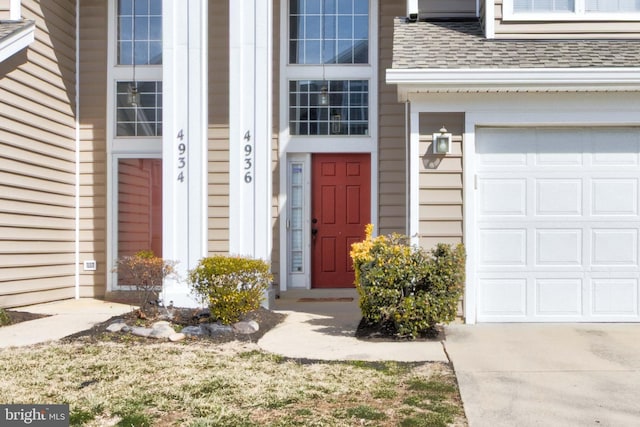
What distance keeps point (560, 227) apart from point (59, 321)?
5504 mm

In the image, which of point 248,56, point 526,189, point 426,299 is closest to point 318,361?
point 426,299

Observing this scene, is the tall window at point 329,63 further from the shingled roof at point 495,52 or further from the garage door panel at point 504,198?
the garage door panel at point 504,198

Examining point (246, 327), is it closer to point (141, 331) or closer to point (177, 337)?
point (177, 337)

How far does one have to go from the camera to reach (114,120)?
32.6 ft

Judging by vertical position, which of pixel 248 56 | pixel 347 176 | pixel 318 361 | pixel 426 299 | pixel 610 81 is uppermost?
pixel 248 56

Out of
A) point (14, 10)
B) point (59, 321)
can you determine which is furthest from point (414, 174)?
point (14, 10)

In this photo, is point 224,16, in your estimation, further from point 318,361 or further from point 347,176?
point 318,361

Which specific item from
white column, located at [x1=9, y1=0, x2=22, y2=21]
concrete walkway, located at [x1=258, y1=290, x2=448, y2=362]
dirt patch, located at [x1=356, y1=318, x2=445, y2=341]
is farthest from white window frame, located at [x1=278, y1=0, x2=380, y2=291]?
white column, located at [x1=9, y1=0, x2=22, y2=21]

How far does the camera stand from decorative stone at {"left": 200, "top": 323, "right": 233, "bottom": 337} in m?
6.52

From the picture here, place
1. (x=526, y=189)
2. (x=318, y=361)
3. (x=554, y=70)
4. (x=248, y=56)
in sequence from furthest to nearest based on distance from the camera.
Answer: (x=248, y=56), (x=526, y=189), (x=554, y=70), (x=318, y=361)

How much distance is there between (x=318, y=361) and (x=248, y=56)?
4255 millimetres

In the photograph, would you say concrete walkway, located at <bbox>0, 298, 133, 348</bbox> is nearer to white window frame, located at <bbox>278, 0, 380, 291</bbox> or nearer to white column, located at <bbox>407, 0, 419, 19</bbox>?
white window frame, located at <bbox>278, 0, 380, 291</bbox>

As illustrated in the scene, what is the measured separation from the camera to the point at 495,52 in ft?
24.1

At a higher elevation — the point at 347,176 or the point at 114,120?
the point at 114,120
